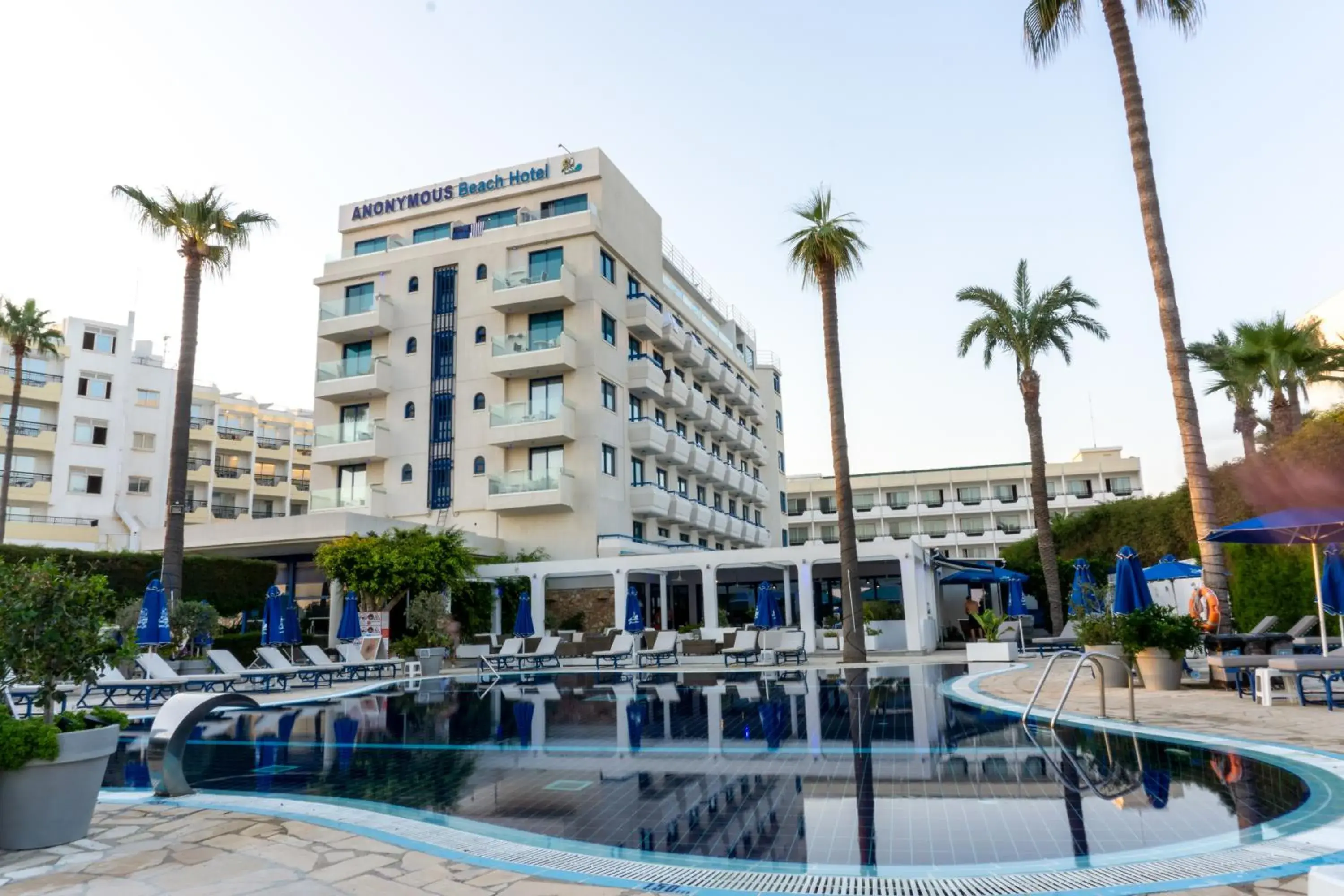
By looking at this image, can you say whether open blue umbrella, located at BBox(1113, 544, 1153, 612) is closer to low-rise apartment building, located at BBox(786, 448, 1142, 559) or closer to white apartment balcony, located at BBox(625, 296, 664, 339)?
white apartment balcony, located at BBox(625, 296, 664, 339)

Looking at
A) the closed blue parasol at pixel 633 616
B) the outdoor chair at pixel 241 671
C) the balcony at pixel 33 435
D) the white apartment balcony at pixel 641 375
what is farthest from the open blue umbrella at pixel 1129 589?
the balcony at pixel 33 435

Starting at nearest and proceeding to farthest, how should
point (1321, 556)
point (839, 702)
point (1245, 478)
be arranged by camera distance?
1. point (839, 702)
2. point (1321, 556)
3. point (1245, 478)

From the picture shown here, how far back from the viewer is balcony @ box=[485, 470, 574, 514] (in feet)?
109

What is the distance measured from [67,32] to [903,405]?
1101 inches

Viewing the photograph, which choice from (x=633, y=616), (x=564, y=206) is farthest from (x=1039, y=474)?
(x=564, y=206)

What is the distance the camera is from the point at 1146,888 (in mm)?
4105

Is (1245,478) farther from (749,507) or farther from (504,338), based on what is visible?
(749,507)

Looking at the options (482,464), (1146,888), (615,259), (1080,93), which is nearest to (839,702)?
(1146,888)

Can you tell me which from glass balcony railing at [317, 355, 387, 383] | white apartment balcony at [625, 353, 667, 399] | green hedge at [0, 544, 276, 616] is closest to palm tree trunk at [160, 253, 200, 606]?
green hedge at [0, 544, 276, 616]

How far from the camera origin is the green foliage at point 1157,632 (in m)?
12.8

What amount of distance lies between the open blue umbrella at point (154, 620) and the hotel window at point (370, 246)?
26565 mm

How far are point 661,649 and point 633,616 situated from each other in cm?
130

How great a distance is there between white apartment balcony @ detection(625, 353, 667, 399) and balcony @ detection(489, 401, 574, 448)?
13.6 feet

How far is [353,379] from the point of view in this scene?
36.4m
